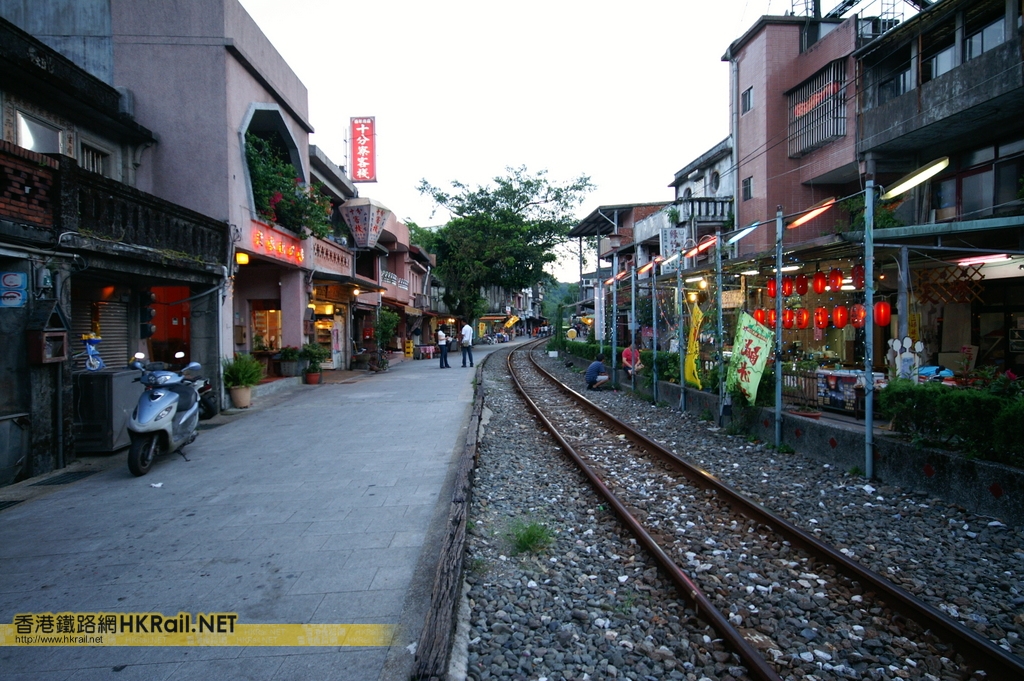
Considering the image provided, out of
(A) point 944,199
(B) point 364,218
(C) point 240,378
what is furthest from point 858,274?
(B) point 364,218

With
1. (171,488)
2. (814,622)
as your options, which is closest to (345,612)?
(814,622)

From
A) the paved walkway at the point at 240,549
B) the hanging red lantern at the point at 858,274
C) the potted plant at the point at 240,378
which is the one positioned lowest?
the paved walkway at the point at 240,549

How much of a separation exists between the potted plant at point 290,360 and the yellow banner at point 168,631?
1307 cm

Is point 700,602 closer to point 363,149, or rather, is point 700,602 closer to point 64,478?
point 64,478

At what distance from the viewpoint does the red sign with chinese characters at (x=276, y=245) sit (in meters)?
13.1

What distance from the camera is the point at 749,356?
30.4ft

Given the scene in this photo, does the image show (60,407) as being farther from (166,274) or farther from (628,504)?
(628,504)

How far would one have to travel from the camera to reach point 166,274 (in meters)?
9.55

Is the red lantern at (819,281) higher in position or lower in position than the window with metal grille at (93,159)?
lower

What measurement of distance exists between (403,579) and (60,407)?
5.68m

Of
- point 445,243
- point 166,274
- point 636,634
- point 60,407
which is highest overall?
point 445,243

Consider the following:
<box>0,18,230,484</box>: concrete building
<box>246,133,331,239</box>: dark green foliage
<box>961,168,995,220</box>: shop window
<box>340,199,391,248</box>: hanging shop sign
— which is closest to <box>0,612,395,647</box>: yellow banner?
<box>0,18,230,484</box>: concrete building

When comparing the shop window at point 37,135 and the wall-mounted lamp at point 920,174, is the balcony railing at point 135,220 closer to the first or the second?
the shop window at point 37,135

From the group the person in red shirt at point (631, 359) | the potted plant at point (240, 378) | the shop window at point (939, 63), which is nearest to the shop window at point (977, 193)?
the shop window at point (939, 63)
